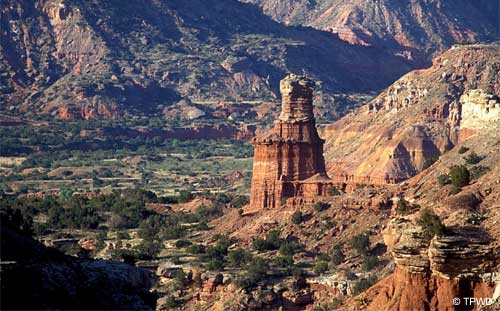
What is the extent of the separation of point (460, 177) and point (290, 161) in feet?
87.1

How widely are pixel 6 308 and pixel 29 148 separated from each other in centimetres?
13618

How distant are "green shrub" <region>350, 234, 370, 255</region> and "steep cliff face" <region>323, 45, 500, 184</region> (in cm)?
2205

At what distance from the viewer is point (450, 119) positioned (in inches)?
4188

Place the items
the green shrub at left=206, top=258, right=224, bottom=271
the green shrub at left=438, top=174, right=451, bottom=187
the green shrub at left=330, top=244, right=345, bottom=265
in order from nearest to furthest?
the green shrub at left=438, top=174, right=451, bottom=187 → the green shrub at left=330, top=244, right=345, bottom=265 → the green shrub at left=206, top=258, right=224, bottom=271

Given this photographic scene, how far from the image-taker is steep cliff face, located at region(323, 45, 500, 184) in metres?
98.6

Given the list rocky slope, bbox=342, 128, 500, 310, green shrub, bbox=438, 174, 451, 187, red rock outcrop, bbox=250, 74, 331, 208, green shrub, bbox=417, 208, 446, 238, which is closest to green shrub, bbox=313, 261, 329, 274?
green shrub, bbox=438, 174, 451, 187

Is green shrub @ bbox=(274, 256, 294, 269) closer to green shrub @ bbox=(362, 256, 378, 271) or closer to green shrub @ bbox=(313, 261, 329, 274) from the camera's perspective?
green shrub @ bbox=(313, 261, 329, 274)

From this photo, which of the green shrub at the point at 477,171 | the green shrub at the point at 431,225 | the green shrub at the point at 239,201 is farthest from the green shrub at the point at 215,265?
the green shrub at the point at 431,225

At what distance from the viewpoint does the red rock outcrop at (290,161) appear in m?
80.5

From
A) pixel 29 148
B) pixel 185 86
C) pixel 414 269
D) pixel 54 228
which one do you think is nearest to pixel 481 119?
pixel 54 228

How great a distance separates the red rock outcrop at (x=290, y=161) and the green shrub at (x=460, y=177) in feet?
72.0

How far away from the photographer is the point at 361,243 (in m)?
64.6

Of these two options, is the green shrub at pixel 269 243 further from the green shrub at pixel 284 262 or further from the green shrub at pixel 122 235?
the green shrub at pixel 122 235

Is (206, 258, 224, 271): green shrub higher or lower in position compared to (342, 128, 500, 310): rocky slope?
lower
